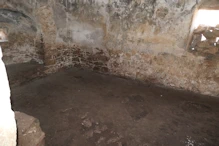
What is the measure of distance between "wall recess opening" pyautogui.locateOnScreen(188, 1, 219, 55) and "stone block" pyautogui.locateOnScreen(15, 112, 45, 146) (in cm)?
372

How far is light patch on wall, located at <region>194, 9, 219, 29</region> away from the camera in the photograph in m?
3.81

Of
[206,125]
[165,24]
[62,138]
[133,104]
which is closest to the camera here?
[62,138]

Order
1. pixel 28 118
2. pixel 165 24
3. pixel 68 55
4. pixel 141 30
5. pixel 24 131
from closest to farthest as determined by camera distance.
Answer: pixel 24 131 < pixel 28 118 < pixel 165 24 < pixel 141 30 < pixel 68 55

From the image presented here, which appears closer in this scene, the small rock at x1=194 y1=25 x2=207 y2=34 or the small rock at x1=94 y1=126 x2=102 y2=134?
A: the small rock at x1=94 y1=126 x2=102 y2=134

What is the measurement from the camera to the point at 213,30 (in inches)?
142

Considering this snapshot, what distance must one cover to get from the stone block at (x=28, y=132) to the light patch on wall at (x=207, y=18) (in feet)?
13.0

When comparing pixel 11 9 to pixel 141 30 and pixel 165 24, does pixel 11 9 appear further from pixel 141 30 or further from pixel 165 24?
pixel 165 24

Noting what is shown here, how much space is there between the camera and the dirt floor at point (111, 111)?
8.88 feet

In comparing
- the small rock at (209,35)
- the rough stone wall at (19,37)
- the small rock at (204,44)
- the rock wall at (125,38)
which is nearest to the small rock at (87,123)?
the rock wall at (125,38)

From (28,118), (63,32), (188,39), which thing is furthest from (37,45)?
(188,39)

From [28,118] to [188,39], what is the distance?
146 inches

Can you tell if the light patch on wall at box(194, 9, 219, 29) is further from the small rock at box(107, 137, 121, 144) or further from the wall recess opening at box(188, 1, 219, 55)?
the small rock at box(107, 137, 121, 144)

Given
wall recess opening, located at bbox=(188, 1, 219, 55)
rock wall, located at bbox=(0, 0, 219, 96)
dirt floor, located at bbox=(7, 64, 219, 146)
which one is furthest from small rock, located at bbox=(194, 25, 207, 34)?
dirt floor, located at bbox=(7, 64, 219, 146)

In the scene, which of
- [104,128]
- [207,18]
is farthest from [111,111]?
[207,18]
